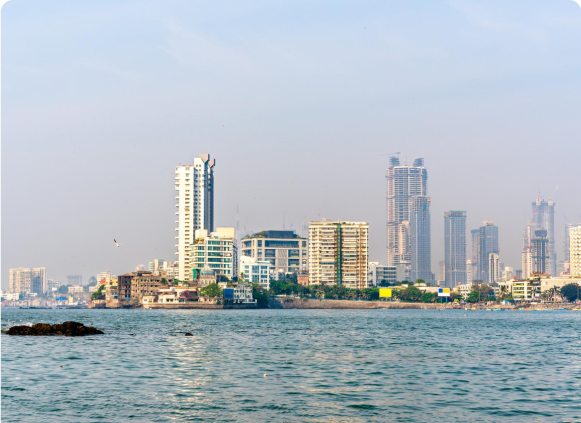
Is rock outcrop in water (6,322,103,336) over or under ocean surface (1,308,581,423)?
under

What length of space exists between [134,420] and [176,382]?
41.7 feet

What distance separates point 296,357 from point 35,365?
20.9m

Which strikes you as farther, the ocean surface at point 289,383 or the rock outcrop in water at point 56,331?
the rock outcrop in water at point 56,331

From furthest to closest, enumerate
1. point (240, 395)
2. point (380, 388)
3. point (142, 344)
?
point (142, 344)
point (380, 388)
point (240, 395)

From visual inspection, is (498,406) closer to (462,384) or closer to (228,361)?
(462,384)

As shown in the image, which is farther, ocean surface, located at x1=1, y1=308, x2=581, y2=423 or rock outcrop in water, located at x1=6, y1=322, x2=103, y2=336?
rock outcrop in water, located at x1=6, y1=322, x2=103, y2=336

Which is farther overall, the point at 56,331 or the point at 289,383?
the point at 56,331

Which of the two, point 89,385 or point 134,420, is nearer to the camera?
point 134,420

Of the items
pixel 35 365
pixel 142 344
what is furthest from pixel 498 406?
pixel 142 344

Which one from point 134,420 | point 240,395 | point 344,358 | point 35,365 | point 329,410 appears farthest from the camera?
point 344,358

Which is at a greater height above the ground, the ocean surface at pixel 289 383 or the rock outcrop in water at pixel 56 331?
the ocean surface at pixel 289 383

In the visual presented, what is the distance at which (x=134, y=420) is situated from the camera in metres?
35.1

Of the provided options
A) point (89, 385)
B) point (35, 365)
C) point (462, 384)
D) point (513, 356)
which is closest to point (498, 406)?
point (462, 384)

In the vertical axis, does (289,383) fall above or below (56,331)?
above
